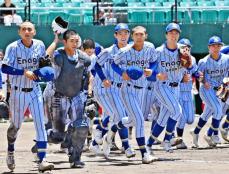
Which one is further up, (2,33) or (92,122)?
(2,33)

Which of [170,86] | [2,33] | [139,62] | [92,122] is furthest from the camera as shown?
[2,33]

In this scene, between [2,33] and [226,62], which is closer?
[226,62]

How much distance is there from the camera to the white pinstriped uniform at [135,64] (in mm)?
14414

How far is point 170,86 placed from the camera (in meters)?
15.7

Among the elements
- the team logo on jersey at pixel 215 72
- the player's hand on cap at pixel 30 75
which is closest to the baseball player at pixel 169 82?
the team logo on jersey at pixel 215 72

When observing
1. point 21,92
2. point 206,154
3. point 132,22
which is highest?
point 132,22

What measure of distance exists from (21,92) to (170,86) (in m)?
3.34

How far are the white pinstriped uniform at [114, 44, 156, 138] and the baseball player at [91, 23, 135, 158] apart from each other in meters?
0.36

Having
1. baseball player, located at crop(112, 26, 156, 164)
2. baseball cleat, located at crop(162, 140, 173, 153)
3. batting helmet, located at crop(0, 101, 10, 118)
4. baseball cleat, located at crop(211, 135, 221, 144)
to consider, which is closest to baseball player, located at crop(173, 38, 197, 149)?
baseball cleat, located at crop(211, 135, 221, 144)

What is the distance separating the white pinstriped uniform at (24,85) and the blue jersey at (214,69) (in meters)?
4.80

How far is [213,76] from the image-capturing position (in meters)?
17.4

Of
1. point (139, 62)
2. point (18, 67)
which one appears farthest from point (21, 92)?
point (139, 62)

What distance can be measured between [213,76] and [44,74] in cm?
535

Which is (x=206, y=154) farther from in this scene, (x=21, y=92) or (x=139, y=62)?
(x=21, y=92)
